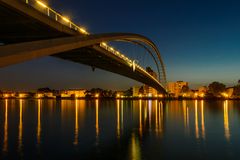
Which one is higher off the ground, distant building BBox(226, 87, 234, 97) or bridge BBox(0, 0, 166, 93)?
bridge BBox(0, 0, 166, 93)

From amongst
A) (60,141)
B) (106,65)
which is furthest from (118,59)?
(60,141)

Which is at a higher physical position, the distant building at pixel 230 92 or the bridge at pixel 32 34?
the bridge at pixel 32 34

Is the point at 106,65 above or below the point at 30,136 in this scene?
above

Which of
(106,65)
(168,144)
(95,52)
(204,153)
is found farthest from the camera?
(106,65)

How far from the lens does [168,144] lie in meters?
20.4

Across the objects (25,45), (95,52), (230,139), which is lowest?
(230,139)

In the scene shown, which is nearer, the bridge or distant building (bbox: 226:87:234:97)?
the bridge

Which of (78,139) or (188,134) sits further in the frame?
(188,134)

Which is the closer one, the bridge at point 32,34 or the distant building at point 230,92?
the bridge at point 32,34

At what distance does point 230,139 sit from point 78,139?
12.5m

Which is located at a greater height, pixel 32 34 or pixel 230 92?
pixel 32 34

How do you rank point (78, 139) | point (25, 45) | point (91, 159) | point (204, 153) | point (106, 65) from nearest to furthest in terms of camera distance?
1. point (25, 45)
2. point (91, 159)
3. point (204, 153)
4. point (78, 139)
5. point (106, 65)

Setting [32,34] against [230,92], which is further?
[230,92]

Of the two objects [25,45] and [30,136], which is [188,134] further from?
[25,45]
